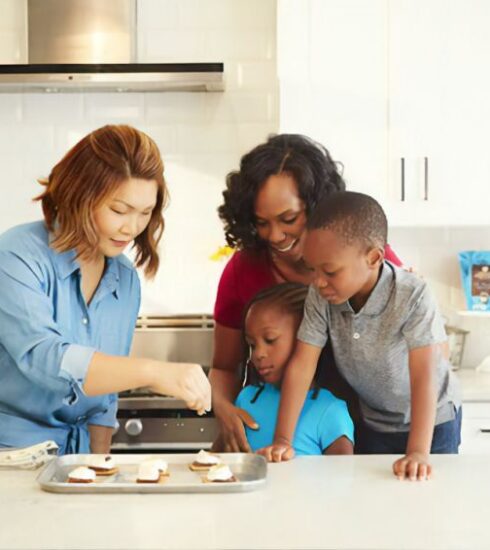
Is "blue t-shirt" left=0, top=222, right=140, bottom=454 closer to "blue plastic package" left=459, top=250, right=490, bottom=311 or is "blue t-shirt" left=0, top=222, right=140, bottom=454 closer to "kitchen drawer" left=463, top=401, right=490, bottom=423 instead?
"kitchen drawer" left=463, top=401, right=490, bottom=423

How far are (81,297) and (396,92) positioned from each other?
1.71 m

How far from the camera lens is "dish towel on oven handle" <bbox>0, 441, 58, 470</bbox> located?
1853mm

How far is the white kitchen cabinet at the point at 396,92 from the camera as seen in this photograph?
3396mm

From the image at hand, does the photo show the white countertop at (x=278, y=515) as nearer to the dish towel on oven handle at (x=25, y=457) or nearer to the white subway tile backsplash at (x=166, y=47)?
the dish towel on oven handle at (x=25, y=457)

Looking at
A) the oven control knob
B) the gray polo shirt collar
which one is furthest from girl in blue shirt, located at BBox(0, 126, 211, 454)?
the oven control knob

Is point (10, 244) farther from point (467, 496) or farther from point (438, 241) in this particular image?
point (438, 241)

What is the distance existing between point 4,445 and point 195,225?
1.85 m

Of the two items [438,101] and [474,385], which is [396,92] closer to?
[438,101]

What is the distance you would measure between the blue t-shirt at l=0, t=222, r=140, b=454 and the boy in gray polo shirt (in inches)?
16.8

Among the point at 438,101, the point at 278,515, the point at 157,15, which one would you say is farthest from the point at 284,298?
the point at 157,15

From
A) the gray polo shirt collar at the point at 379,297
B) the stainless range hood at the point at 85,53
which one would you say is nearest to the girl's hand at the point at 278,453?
the gray polo shirt collar at the point at 379,297

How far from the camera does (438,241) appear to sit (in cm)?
383

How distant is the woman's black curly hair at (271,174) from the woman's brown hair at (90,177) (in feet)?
1.11

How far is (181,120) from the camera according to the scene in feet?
12.6
